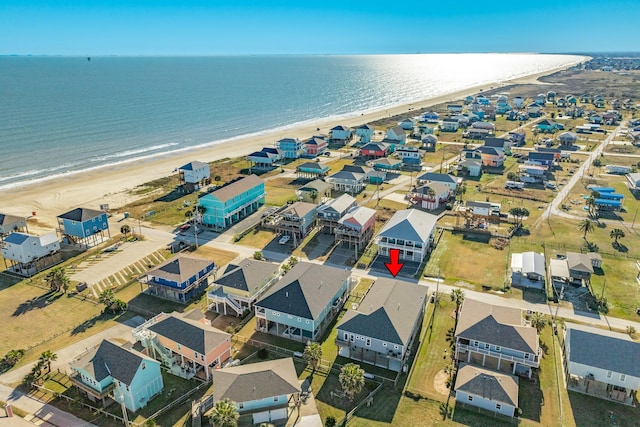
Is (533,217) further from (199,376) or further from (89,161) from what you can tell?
(89,161)

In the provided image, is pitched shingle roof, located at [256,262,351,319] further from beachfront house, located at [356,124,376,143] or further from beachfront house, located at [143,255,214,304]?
beachfront house, located at [356,124,376,143]

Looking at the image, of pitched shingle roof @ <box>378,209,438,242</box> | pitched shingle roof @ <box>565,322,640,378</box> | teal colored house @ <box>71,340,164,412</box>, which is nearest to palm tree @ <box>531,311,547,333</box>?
pitched shingle roof @ <box>565,322,640,378</box>

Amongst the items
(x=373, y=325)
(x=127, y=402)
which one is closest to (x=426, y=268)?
(x=373, y=325)

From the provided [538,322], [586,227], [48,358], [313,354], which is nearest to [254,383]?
[313,354]

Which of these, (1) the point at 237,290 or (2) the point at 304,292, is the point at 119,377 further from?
(2) the point at 304,292

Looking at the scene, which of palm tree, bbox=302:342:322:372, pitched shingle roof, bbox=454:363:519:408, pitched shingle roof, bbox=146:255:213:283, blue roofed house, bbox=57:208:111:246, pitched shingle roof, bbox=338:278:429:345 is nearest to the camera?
pitched shingle roof, bbox=454:363:519:408

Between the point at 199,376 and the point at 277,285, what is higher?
the point at 277,285

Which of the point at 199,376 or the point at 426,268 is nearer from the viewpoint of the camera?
the point at 199,376
